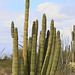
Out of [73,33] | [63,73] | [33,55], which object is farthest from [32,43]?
[73,33]

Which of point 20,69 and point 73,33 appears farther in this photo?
point 73,33

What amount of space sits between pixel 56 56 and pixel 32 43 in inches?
23.9

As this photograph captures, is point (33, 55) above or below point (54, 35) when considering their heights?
below

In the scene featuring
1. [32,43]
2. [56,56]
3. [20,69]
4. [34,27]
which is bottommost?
[20,69]

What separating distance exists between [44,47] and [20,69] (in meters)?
0.80

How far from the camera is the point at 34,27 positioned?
4367 mm

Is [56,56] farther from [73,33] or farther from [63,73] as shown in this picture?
[73,33]

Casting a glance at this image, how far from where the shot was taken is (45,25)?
4.26 m

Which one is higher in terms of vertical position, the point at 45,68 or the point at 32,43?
the point at 32,43

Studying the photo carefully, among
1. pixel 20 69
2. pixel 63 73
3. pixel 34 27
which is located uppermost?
pixel 34 27

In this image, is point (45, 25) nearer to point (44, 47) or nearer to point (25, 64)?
point (44, 47)

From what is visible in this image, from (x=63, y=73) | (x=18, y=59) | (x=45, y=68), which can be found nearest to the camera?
(x=18, y=59)

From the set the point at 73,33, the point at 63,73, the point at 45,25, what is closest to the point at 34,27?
the point at 45,25

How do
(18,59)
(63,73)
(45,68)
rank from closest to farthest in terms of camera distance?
(18,59)
(45,68)
(63,73)
